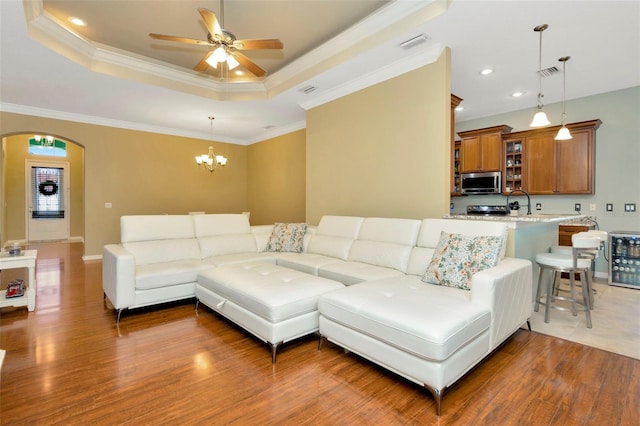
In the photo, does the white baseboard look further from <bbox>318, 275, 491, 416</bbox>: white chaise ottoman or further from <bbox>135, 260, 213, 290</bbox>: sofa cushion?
<bbox>318, 275, 491, 416</bbox>: white chaise ottoman

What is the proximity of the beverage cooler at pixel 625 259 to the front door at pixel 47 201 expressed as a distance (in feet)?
41.2

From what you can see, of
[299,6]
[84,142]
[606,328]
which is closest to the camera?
[606,328]

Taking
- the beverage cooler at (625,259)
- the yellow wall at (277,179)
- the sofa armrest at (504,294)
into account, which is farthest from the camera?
the yellow wall at (277,179)

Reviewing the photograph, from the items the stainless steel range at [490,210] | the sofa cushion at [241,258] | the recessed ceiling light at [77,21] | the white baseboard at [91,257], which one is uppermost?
the recessed ceiling light at [77,21]

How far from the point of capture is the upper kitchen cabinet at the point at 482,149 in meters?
5.66

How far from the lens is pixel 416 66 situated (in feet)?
12.1

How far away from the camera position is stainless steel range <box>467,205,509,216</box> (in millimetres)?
5707

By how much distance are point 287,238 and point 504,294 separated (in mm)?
2888

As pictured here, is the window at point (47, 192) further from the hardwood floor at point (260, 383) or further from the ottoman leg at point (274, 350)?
the ottoman leg at point (274, 350)

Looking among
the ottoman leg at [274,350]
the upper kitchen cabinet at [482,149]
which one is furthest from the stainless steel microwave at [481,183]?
the ottoman leg at [274,350]

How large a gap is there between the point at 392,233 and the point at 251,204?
5.64 meters

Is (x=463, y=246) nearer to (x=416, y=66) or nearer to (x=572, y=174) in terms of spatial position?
(x=416, y=66)

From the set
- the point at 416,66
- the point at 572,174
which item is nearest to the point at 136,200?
the point at 416,66

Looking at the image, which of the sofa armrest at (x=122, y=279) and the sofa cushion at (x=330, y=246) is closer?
the sofa armrest at (x=122, y=279)
